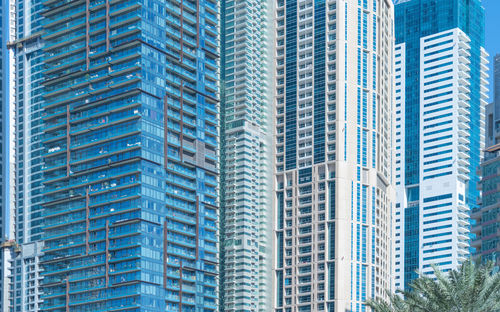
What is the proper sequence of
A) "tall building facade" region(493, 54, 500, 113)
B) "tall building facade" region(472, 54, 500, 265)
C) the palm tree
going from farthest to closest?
"tall building facade" region(493, 54, 500, 113) → "tall building facade" region(472, 54, 500, 265) → the palm tree

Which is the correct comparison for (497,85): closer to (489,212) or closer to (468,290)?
(489,212)

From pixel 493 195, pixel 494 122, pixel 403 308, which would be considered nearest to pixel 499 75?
pixel 494 122

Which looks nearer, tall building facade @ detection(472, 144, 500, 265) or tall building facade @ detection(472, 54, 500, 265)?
tall building facade @ detection(472, 144, 500, 265)

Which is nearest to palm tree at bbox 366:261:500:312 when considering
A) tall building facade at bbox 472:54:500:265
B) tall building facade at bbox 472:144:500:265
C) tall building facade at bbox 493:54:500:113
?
tall building facade at bbox 472:54:500:265

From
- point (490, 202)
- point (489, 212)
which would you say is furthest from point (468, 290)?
point (490, 202)

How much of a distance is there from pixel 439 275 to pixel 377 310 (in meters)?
9.14

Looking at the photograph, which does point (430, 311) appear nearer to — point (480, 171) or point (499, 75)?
point (480, 171)

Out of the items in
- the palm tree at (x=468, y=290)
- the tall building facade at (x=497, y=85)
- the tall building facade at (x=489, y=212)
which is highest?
the tall building facade at (x=497, y=85)

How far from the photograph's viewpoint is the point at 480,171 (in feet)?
541

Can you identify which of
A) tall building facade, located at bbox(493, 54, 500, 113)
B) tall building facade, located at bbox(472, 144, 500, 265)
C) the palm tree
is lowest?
the palm tree

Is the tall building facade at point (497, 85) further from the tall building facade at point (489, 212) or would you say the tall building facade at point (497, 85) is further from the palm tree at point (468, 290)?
the palm tree at point (468, 290)

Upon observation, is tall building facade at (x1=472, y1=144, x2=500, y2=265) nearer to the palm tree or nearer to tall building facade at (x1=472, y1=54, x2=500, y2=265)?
tall building facade at (x1=472, y1=54, x2=500, y2=265)

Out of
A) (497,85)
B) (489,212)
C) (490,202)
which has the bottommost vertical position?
(489,212)

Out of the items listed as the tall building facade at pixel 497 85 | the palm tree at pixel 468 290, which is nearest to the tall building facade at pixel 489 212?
the tall building facade at pixel 497 85
